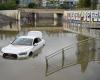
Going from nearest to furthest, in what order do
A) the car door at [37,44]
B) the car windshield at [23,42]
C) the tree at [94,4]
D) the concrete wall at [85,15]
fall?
the car windshield at [23,42] → the car door at [37,44] → the concrete wall at [85,15] → the tree at [94,4]

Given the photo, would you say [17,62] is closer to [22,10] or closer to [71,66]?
[71,66]

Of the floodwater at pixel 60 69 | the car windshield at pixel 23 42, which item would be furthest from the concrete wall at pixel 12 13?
the floodwater at pixel 60 69

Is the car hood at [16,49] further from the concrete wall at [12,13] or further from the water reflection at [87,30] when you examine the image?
the concrete wall at [12,13]

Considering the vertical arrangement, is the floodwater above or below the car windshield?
below

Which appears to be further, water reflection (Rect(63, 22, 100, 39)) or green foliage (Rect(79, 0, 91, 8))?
green foliage (Rect(79, 0, 91, 8))

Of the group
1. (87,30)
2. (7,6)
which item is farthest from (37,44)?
(7,6)

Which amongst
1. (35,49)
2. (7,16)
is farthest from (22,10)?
(35,49)

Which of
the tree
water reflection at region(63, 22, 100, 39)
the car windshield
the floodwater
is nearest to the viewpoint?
the floodwater

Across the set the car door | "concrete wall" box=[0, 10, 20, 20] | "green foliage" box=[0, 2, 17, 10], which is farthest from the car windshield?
"green foliage" box=[0, 2, 17, 10]

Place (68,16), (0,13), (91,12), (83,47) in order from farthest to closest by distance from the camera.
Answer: (0,13) → (68,16) → (91,12) → (83,47)

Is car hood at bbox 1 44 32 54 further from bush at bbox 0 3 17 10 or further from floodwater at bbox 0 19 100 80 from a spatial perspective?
bush at bbox 0 3 17 10

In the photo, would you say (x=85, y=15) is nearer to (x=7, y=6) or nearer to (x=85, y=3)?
(x=85, y=3)

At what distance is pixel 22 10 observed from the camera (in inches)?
3846

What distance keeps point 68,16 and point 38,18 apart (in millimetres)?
29791
